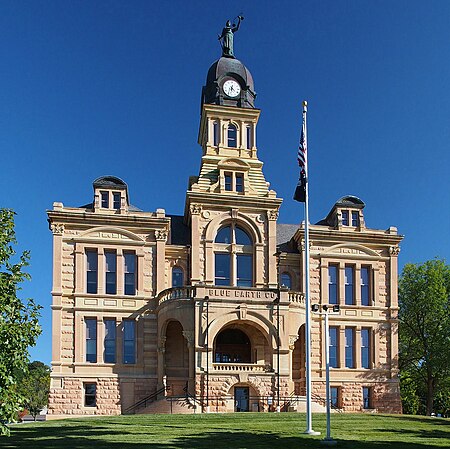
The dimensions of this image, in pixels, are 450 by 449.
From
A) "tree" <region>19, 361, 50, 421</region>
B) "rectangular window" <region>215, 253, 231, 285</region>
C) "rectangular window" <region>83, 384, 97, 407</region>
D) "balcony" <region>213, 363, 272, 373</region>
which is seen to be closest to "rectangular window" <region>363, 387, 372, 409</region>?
"balcony" <region>213, 363, 272, 373</region>

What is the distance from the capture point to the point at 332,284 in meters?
44.0

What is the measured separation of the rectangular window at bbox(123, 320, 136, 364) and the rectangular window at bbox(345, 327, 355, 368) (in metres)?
14.0

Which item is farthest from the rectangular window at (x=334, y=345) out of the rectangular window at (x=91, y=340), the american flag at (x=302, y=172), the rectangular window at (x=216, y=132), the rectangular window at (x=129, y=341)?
the american flag at (x=302, y=172)

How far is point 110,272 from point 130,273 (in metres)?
1.24

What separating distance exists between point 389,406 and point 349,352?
171 inches

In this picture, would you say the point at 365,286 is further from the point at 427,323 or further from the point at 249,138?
the point at 249,138

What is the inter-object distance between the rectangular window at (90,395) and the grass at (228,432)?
883 centimetres

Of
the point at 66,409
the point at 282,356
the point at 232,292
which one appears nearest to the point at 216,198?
the point at 232,292

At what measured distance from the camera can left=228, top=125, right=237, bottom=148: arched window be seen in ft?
150

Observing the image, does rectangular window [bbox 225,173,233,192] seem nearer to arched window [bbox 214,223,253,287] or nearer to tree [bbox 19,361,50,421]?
arched window [bbox 214,223,253,287]

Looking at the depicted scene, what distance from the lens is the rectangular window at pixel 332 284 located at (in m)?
43.8

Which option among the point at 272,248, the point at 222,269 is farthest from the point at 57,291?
the point at 272,248

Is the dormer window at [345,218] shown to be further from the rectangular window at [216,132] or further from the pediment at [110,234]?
the pediment at [110,234]

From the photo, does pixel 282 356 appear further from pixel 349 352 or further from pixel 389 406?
pixel 389 406
